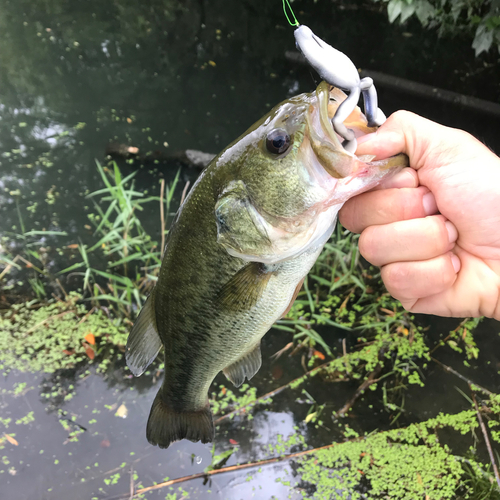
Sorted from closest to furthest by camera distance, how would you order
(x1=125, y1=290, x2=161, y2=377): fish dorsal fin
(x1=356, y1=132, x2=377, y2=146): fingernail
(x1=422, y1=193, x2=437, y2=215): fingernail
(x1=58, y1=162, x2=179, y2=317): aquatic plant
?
(x1=356, y1=132, x2=377, y2=146): fingernail → (x1=422, y1=193, x2=437, y2=215): fingernail → (x1=125, y1=290, x2=161, y2=377): fish dorsal fin → (x1=58, y1=162, x2=179, y2=317): aquatic plant

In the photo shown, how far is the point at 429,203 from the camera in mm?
1209

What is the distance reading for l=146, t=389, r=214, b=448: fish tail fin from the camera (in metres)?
1.63

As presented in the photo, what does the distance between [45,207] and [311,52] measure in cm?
370

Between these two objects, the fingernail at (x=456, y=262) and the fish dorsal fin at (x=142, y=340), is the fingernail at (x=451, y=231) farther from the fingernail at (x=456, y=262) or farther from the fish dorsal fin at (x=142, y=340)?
the fish dorsal fin at (x=142, y=340)

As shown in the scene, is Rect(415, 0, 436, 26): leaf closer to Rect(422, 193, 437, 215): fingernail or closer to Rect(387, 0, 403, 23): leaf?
Rect(387, 0, 403, 23): leaf

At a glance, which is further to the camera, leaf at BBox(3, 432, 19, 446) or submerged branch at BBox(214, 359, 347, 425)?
submerged branch at BBox(214, 359, 347, 425)

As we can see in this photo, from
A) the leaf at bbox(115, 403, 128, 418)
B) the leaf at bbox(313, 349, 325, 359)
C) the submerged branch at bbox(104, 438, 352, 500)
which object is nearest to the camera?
the submerged branch at bbox(104, 438, 352, 500)

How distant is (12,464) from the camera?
7.34ft

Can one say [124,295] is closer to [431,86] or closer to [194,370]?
[194,370]

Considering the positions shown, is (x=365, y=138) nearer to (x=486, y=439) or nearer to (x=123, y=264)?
(x=486, y=439)

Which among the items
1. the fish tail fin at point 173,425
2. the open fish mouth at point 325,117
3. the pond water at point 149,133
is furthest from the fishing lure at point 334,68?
the pond water at point 149,133

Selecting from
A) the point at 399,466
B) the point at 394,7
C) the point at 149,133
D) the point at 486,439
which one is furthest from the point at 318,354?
the point at 149,133

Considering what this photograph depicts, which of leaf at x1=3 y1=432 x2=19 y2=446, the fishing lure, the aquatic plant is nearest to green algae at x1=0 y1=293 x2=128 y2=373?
the aquatic plant

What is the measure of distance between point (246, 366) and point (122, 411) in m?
1.35
